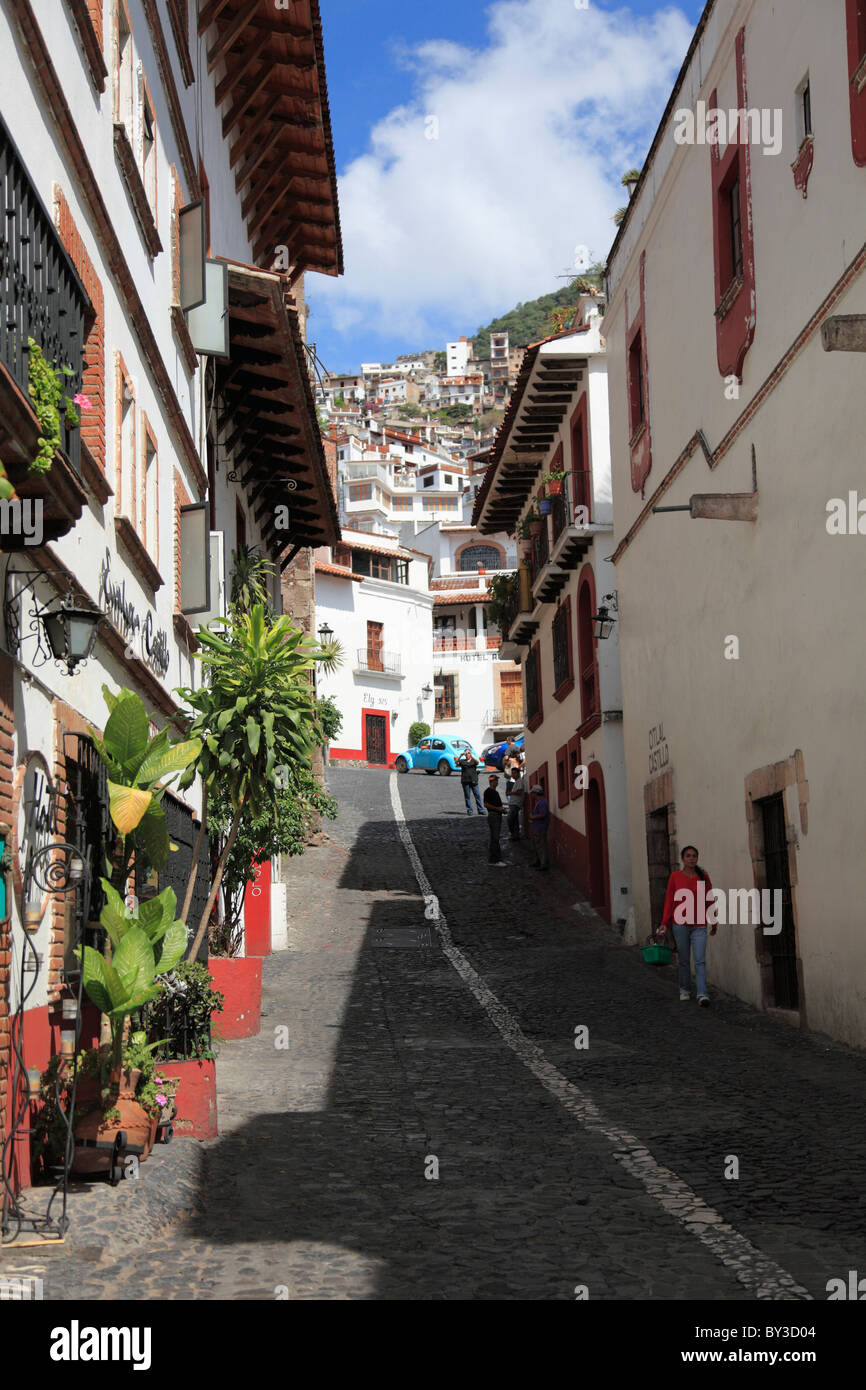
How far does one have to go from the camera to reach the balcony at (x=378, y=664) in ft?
211

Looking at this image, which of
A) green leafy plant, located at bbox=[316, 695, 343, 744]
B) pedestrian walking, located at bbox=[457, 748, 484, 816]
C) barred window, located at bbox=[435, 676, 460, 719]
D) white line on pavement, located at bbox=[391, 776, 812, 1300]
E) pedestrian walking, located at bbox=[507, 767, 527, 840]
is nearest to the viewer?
white line on pavement, located at bbox=[391, 776, 812, 1300]

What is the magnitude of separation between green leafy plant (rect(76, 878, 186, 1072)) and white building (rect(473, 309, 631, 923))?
46.8 feet

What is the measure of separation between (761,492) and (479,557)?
224 feet

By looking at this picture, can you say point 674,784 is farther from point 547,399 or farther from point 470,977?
point 547,399

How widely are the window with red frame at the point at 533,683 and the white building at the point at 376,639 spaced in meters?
28.2

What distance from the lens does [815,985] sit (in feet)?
43.6

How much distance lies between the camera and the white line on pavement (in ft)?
21.0

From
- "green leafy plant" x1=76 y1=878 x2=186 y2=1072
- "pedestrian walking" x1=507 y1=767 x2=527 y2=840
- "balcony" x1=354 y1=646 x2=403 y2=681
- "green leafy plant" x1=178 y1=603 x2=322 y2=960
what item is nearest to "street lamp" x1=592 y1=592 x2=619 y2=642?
"pedestrian walking" x1=507 y1=767 x2=527 y2=840

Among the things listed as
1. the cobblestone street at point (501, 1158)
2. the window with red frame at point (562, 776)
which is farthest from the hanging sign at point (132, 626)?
the window with red frame at point (562, 776)

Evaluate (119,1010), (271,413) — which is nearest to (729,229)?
(271,413)

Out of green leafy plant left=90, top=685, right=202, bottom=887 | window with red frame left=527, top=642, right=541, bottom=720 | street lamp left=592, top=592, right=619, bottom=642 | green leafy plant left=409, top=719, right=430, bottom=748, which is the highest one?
green leafy plant left=409, top=719, right=430, bottom=748

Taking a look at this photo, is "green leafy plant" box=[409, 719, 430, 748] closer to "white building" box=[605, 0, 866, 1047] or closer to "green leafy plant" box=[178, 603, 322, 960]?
"white building" box=[605, 0, 866, 1047]
